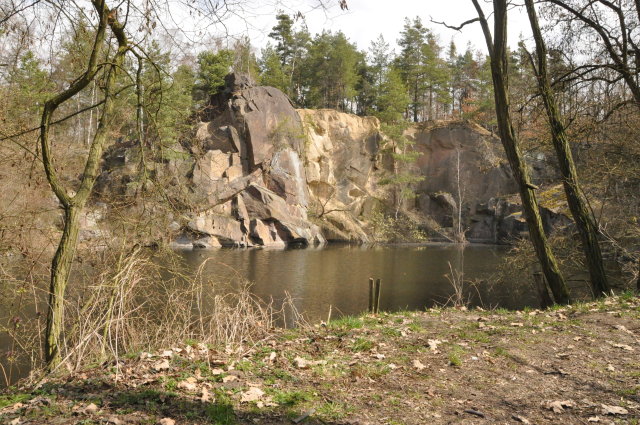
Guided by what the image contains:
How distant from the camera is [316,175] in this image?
4350 cm

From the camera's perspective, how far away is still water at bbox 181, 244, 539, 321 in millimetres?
14430

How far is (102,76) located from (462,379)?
198 inches

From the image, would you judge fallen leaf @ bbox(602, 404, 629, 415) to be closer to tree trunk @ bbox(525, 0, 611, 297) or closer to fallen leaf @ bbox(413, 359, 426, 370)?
fallen leaf @ bbox(413, 359, 426, 370)

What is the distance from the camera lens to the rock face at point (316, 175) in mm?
34156

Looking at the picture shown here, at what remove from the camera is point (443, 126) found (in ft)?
154

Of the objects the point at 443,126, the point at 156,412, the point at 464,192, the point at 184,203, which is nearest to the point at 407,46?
the point at 443,126

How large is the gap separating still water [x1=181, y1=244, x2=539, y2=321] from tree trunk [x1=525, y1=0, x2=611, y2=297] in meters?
2.24

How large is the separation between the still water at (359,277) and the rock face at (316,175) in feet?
16.9

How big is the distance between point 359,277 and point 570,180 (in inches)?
465

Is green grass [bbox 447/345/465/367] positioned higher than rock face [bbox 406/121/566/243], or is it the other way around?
rock face [bbox 406/121/566/243]

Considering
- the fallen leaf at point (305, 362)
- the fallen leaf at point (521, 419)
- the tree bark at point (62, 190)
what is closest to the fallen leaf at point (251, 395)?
the fallen leaf at point (305, 362)

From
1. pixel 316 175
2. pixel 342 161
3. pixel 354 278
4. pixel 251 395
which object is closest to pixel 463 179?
pixel 342 161

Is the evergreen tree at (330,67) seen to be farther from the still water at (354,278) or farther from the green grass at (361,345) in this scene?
the green grass at (361,345)

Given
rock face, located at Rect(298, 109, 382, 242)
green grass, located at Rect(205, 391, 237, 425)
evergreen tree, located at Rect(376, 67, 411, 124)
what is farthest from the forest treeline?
evergreen tree, located at Rect(376, 67, 411, 124)
